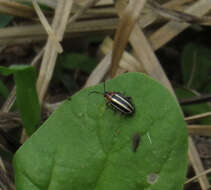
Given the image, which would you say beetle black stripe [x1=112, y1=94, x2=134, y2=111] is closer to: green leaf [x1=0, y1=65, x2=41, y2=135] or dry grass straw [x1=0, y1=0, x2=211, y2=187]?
green leaf [x1=0, y1=65, x2=41, y2=135]

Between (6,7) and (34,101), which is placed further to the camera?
(6,7)

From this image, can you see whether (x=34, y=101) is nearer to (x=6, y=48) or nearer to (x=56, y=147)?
(x=56, y=147)

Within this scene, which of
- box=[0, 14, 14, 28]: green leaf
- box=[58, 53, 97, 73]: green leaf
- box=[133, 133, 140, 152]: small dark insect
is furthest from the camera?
box=[58, 53, 97, 73]: green leaf

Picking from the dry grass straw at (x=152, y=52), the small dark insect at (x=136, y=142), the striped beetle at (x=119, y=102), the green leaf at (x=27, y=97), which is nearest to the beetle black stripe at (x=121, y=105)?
the striped beetle at (x=119, y=102)

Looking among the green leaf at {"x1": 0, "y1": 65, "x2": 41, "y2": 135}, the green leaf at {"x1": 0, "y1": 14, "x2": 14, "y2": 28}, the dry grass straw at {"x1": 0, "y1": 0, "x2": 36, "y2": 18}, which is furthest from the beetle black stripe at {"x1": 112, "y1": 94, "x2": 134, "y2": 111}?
the green leaf at {"x1": 0, "y1": 14, "x2": 14, "y2": 28}

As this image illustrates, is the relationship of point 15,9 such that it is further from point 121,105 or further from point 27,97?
point 121,105

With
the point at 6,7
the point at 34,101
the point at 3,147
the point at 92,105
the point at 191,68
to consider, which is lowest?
the point at 191,68

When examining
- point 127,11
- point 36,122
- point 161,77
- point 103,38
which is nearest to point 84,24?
point 103,38
